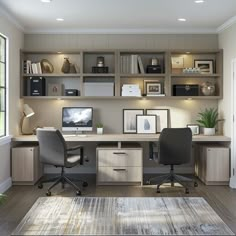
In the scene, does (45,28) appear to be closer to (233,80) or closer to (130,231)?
(233,80)

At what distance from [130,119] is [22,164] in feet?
6.28

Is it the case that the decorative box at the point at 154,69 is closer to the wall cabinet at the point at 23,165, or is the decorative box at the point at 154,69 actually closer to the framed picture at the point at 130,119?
the framed picture at the point at 130,119

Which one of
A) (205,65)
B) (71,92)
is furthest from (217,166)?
(71,92)

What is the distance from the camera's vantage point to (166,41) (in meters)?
6.09

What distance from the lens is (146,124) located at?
19.9 ft

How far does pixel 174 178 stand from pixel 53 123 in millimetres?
Result: 2256

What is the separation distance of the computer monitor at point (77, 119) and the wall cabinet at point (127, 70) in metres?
0.22

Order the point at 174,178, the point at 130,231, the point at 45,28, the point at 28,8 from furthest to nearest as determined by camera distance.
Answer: the point at 45,28, the point at 174,178, the point at 28,8, the point at 130,231

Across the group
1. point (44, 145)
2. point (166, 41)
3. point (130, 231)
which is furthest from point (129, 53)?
point (130, 231)

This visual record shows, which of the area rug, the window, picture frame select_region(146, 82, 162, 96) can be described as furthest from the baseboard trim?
picture frame select_region(146, 82, 162, 96)

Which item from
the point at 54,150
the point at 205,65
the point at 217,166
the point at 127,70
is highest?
the point at 205,65

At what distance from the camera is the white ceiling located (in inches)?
177

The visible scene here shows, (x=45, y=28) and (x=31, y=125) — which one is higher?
(x=45, y=28)

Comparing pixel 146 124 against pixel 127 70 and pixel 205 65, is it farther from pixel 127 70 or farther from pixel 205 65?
pixel 205 65
